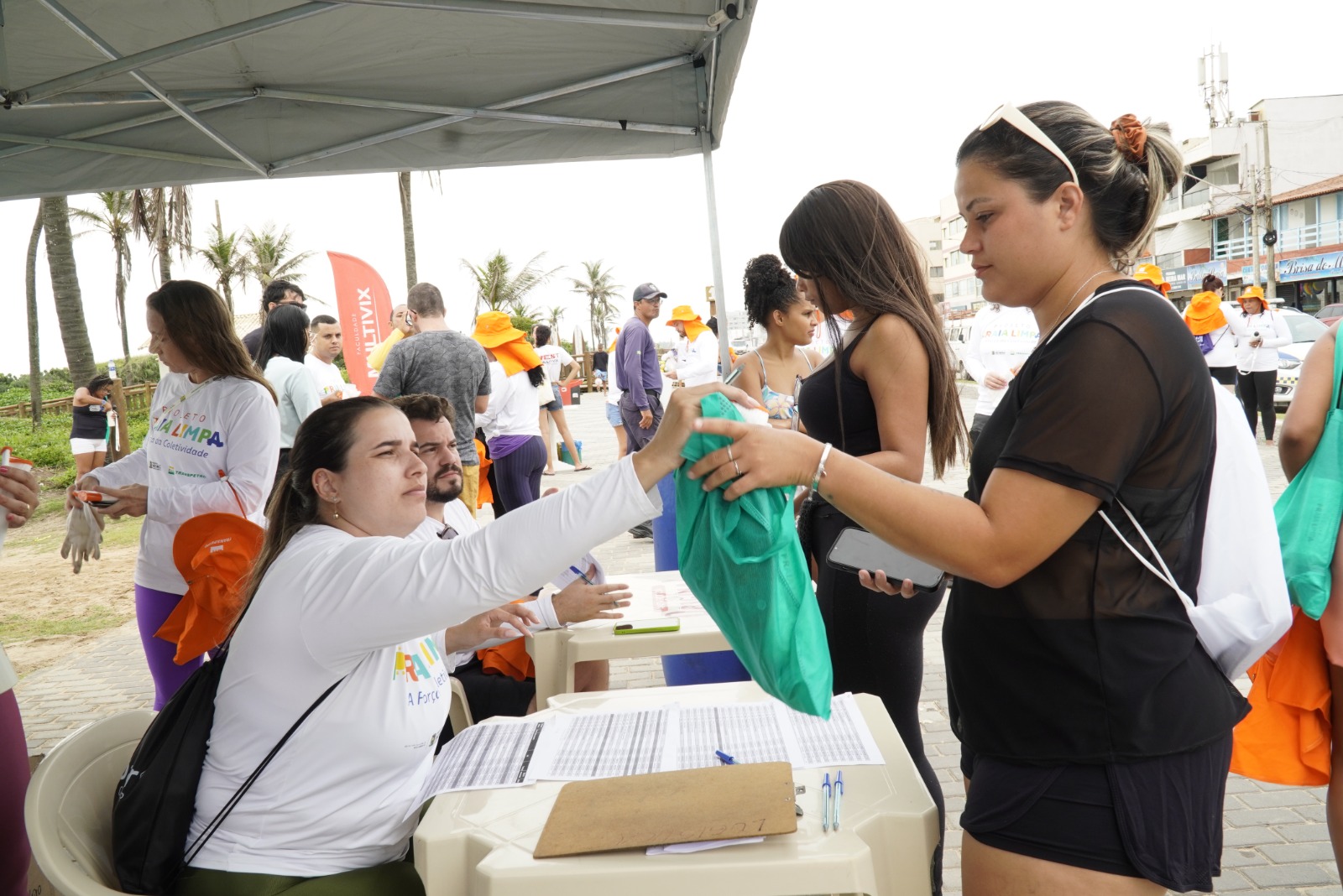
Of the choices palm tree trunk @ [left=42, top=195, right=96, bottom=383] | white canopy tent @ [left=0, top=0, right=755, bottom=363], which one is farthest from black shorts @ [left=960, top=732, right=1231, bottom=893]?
palm tree trunk @ [left=42, top=195, right=96, bottom=383]

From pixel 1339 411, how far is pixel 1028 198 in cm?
143

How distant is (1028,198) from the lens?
1435 millimetres

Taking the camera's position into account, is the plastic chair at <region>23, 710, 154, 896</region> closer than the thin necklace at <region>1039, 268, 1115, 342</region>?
No

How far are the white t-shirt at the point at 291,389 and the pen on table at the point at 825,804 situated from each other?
449 centimetres

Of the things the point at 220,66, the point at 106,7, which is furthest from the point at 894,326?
the point at 220,66

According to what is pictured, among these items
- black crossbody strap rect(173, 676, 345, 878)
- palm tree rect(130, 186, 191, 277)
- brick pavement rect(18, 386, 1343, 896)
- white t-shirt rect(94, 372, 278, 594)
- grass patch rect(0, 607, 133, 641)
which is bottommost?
grass patch rect(0, 607, 133, 641)

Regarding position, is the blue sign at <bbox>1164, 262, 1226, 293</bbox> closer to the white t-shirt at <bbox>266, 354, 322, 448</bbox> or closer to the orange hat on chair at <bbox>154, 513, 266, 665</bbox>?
the white t-shirt at <bbox>266, 354, 322, 448</bbox>

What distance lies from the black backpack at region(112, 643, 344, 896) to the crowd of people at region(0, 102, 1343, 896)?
26 millimetres

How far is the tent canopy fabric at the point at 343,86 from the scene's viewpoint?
3.67 m

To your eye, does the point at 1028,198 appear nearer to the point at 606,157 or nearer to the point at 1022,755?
the point at 1022,755

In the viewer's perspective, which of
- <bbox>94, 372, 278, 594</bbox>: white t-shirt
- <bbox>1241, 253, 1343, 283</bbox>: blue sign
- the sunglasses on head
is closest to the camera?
the sunglasses on head

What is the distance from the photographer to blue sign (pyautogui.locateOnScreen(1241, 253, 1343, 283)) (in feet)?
138

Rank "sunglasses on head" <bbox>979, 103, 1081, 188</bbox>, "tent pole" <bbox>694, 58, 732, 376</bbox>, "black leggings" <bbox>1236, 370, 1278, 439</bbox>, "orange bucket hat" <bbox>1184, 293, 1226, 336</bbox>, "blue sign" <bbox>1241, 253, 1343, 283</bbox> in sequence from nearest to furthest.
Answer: "sunglasses on head" <bbox>979, 103, 1081, 188</bbox> → "tent pole" <bbox>694, 58, 732, 376</bbox> → "black leggings" <bbox>1236, 370, 1278, 439</bbox> → "orange bucket hat" <bbox>1184, 293, 1226, 336</bbox> → "blue sign" <bbox>1241, 253, 1343, 283</bbox>

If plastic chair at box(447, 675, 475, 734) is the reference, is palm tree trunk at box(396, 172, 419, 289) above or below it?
above
